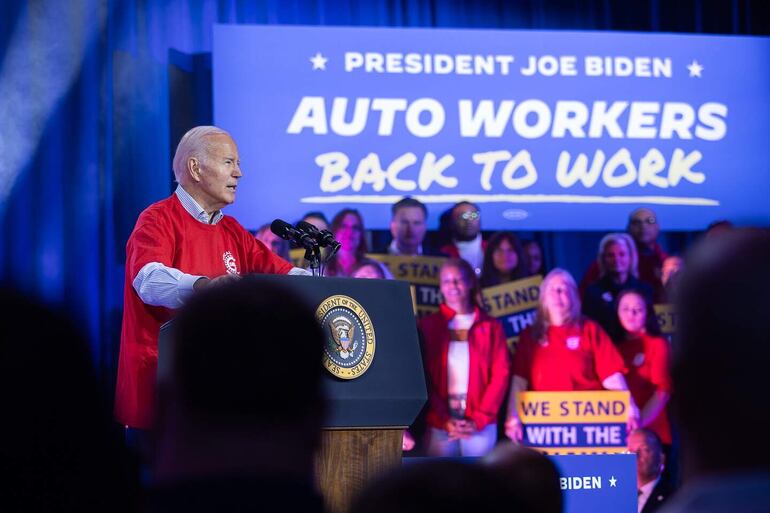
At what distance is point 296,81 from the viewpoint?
6039mm

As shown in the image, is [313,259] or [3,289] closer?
[3,289]

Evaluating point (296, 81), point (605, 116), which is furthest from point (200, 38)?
point (605, 116)

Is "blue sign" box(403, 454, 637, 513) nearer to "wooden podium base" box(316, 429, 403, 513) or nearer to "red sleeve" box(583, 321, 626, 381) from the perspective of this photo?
"wooden podium base" box(316, 429, 403, 513)

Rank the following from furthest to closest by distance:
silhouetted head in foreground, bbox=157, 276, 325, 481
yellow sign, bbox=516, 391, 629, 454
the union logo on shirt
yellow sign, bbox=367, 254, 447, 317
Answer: yellow sign, bbox=367, 254, 447, 317, yellow sign, bbox=516, 391, 629, 454, the union logo on shirt, silhouetted head in foreground, bbox=157, 276, 325, 481

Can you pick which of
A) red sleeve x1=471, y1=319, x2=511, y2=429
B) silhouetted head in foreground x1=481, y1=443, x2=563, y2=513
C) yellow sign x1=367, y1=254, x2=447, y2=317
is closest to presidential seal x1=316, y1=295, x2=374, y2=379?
silhouetted head in foreground x1=481, y1=443, x2=563, y2=513

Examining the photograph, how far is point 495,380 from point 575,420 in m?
0.52

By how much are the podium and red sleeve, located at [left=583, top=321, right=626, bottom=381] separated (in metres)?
3.36

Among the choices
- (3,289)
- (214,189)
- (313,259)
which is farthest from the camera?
(214,189)

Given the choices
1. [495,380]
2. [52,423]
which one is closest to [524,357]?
[495,380]

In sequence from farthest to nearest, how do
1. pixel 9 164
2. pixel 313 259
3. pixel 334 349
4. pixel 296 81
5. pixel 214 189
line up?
pixel 296 81
pixel 9 164
pixel 214 189
pixel 313 259
pixel 334 349

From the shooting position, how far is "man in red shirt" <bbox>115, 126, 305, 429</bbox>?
2.70 m

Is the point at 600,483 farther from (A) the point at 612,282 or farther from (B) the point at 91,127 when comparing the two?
(B) the point at 91,127

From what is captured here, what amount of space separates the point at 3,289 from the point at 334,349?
161 centimetres

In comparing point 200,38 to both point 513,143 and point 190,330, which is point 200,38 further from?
point 190,330
